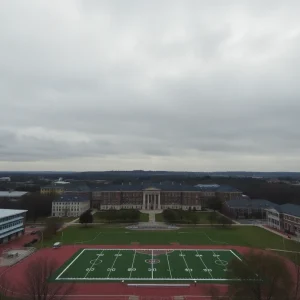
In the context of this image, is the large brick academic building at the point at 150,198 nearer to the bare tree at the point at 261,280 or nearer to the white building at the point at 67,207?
the white building at the point at 67,207

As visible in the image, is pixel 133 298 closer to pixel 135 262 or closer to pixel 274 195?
pixel 135 262

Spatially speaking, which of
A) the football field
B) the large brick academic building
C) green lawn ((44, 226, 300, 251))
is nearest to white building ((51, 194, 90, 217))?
the large brick academic building

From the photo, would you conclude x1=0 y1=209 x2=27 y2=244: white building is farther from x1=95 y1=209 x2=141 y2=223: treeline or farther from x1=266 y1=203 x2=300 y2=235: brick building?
x1=266 y1=203 x2=300 y2=235: brick building

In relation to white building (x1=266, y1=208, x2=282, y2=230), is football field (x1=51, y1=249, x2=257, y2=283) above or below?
below

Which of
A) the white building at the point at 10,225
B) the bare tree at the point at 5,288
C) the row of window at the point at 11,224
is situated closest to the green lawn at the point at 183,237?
the white building at the point at 10,225

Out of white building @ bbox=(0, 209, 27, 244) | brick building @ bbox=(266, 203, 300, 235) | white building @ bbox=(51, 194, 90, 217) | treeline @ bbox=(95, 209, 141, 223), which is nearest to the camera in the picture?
white building @ bbox=(0, 209, 27, 244)

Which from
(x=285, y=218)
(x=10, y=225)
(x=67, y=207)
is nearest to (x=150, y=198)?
(x=67, y=207)

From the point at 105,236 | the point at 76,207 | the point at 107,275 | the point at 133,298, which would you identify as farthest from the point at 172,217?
the point at 133,298
